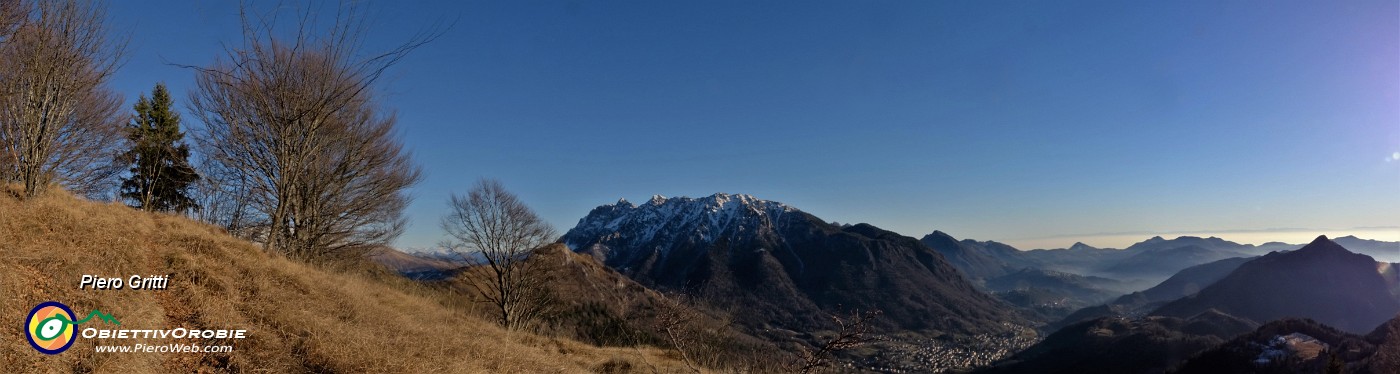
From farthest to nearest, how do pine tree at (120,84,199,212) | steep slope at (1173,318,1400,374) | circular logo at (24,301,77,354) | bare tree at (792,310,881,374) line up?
steep slope at (1173,318,1400,374)
pine tree at (120,84,199,212)
bare tree at (792,310,881,374)
circular logo at (24,301,77,354)

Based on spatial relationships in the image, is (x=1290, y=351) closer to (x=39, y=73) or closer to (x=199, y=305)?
(x=199, y=305)

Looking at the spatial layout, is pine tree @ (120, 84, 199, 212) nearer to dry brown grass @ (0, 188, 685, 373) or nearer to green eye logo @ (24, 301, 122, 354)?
dry brown grass @ (0, 188, 685, 373)

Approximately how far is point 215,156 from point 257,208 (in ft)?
12.0

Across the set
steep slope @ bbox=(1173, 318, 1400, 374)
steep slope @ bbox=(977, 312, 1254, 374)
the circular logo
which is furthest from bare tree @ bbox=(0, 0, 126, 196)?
steep slope @ bbox=(977, 312, 1254, 374)

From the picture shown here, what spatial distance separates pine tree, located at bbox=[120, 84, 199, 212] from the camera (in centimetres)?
2247

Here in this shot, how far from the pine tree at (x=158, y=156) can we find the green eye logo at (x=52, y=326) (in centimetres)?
2170

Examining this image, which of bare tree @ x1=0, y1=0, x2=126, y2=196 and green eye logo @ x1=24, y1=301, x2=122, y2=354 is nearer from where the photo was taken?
green eye logo @ x1=24, y1=301, x2=122, y2=354

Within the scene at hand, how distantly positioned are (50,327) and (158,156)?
965 inches

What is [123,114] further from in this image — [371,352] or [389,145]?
[371,352]

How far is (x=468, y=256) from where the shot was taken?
31359 mm

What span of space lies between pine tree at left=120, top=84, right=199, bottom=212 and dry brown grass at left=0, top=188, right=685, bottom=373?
1624 centimetres

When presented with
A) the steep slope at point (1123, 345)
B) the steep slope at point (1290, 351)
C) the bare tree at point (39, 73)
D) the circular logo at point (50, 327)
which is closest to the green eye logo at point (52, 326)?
the circular logo at point (50, 327)

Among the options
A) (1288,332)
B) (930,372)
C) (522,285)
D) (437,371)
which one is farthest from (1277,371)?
(437,371)

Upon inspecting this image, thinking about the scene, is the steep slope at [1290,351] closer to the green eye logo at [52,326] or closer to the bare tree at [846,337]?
the bare tree at [846,337]
